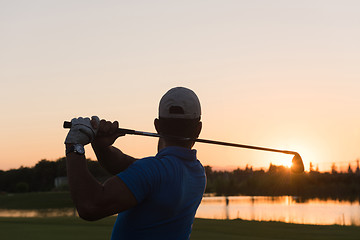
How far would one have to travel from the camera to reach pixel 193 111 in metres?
2.97

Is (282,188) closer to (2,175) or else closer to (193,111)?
(193,111)

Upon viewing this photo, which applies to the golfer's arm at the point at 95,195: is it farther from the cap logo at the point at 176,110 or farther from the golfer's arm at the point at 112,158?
the golfer's arm at the point at 112,158

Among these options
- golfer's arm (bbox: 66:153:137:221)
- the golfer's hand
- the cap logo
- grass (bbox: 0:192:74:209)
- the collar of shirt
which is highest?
the cap logo

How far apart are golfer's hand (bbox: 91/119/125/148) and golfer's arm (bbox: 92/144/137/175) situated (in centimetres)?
7

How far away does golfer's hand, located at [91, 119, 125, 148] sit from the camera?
3190 mm

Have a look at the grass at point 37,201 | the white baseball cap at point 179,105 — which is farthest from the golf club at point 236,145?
the grass at point 37,201

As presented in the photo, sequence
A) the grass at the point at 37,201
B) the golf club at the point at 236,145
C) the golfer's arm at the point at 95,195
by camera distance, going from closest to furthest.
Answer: the golfer's arm at the point at 95,195
the golf club at the point at 236,145
the grass at the point at 37,201

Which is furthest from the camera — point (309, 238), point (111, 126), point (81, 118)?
point (309, 238)

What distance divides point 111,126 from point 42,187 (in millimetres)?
91892

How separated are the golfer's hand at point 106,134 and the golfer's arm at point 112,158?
0.07m

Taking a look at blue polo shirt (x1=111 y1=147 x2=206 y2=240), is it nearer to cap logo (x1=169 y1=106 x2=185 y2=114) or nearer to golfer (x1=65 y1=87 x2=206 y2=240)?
golfer (x1=65 y1=87 x2=206 y2=240)

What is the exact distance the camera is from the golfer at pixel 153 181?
98.2 inches

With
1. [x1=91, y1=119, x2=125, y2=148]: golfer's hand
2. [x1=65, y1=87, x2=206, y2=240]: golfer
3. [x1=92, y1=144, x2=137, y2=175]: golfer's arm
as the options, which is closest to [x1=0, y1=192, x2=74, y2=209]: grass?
[x1=92, y1=144, x2=137, y2=175]: golfer's arm

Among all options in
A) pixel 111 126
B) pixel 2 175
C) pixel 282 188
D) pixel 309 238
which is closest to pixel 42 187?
pixel 2 175
